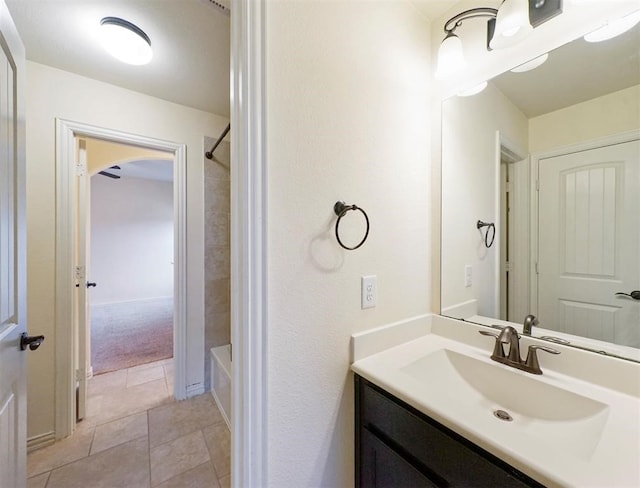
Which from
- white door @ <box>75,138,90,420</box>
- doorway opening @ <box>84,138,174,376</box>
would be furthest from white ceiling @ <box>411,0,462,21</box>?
doorway opening @ <box>84,138,174,376</box>

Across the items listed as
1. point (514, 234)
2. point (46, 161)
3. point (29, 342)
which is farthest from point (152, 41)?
point (514, 234)

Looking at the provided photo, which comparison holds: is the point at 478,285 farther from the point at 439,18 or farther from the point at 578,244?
the point at 439,18

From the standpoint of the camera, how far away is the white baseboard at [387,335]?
3.30ft

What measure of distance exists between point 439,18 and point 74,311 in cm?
271

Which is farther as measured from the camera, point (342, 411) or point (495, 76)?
point (495, 76)

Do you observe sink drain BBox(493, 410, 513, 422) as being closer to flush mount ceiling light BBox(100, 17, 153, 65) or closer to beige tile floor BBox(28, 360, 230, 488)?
beige tile floor BBox(28, 360, 230, 488)

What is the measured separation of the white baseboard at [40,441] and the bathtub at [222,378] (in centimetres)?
94

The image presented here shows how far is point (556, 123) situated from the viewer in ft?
3.26

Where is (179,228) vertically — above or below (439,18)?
below

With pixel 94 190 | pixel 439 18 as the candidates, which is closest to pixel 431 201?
pixel 439 18

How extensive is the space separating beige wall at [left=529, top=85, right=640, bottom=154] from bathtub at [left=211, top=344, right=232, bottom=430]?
2.07 m

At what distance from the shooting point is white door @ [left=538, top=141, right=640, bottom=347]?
2.72 ft

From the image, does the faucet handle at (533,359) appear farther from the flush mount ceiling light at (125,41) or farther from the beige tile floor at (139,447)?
the flush mount ceiling light at (125,41)

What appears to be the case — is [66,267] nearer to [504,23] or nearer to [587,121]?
[504,23]
